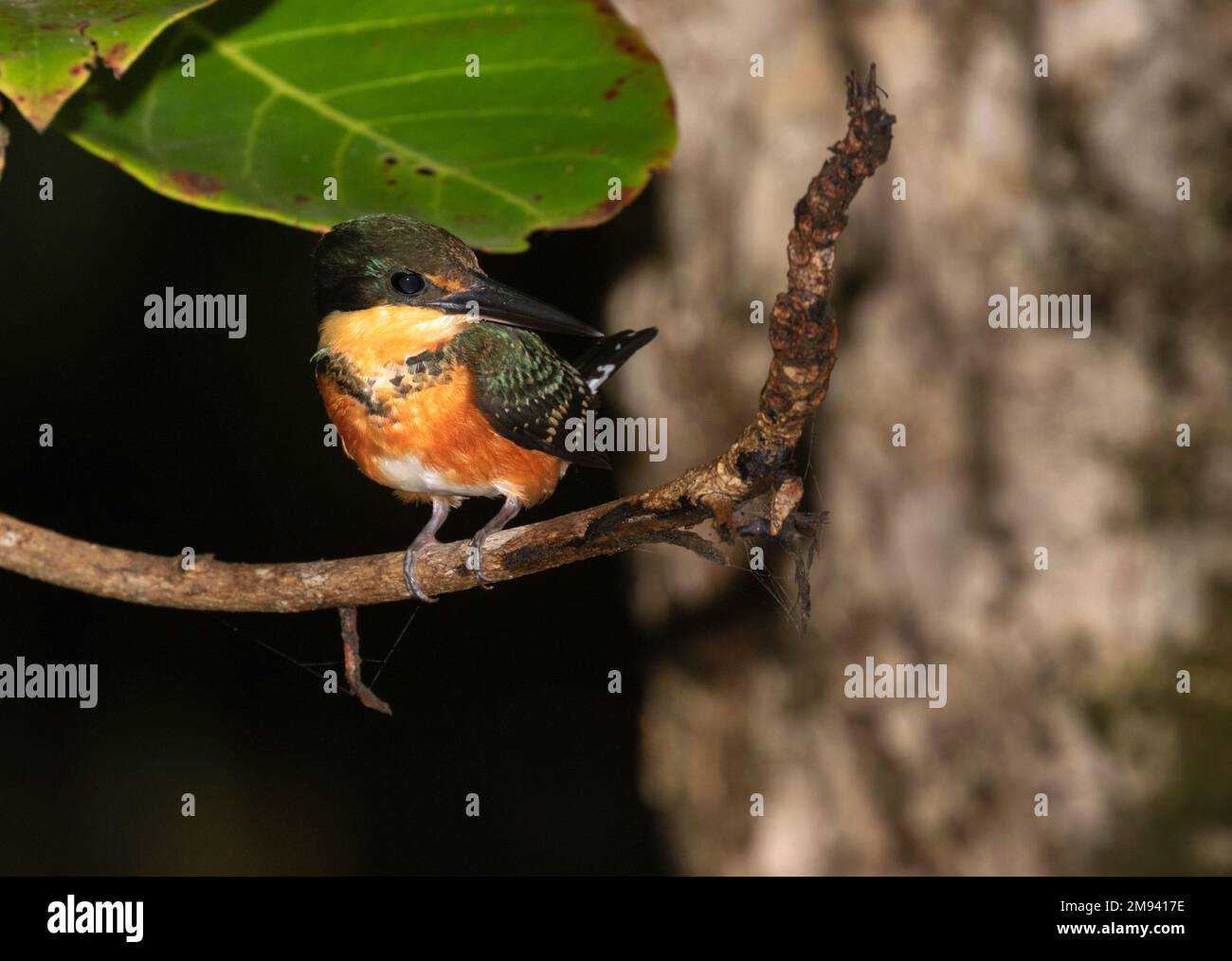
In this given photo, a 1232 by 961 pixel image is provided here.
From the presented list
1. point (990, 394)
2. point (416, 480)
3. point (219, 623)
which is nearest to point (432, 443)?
point (416, 480)

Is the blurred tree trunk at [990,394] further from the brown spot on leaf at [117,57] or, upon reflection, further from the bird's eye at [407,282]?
the brown spot on leaf at [117,57]

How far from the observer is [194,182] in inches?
56.2

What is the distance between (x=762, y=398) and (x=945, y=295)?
2.27 metres

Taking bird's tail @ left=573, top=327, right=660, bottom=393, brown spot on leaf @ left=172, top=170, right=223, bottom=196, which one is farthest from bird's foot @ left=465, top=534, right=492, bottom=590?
bird's tail @ left=573, top=327, right=660, bottom=393

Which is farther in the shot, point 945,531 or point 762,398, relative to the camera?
point 945,531

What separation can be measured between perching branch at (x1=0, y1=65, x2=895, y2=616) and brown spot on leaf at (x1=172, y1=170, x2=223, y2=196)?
0.42 meters

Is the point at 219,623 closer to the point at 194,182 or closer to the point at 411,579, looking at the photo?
the point at 411,579

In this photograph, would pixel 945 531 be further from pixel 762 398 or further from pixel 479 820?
pixel 762 398

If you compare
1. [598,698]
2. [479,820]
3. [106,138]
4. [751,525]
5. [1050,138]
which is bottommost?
[479,820]

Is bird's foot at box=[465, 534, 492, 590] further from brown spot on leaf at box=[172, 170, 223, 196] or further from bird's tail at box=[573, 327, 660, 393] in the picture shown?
bird's tail at box=[573, 327, 660, 393]

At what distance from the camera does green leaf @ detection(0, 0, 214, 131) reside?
1138 millimetres

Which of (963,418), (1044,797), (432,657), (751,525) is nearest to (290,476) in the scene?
(432,657)

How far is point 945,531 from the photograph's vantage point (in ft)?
10.2

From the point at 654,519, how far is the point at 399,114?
65 centimetres
